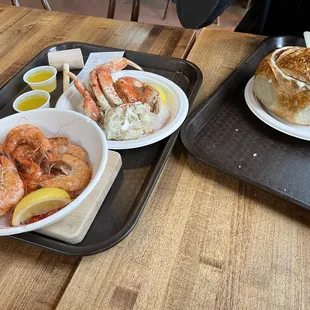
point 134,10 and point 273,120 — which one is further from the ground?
point 273,120

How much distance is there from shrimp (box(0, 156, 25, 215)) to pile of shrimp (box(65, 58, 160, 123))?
11.4 inches

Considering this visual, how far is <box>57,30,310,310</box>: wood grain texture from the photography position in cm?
62

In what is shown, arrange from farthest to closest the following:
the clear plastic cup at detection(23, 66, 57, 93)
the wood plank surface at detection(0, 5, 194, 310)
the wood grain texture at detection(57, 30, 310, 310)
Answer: the wood plank surface at detection(0, 5, 194, 310) → the clear plastic cup at detection(23, 66, 57, 93) → the wood grain texture at detection(57, 30, 310, 310)

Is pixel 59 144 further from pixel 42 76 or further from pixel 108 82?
pixel 42 76

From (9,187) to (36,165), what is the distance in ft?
0.31

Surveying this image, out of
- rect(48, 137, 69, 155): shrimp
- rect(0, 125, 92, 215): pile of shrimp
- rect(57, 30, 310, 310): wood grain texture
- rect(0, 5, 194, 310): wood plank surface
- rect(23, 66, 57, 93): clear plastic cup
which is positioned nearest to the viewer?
rect(57, 30, 310, 310): wood grain texture

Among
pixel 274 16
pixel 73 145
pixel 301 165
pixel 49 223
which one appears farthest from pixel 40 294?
pixel 274 16

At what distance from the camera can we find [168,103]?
41.4 inches

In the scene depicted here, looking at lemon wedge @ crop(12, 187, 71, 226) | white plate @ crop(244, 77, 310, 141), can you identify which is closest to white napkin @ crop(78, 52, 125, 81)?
white plate @ crop(244, 77, 310, 141)

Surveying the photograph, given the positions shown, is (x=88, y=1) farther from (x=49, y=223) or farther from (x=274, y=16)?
(x=49, y=223)

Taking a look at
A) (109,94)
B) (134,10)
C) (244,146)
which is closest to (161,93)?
(109,94)

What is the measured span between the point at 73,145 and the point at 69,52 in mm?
513

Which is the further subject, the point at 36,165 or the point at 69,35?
the point at 69,35

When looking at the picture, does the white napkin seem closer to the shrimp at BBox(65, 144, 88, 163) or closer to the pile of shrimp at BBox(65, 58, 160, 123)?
the pile of shrimp at BBox(65, 58, 160, 123)
